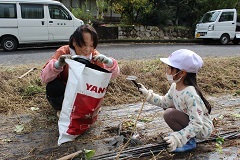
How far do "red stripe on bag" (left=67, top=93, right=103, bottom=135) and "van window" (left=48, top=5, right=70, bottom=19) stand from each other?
8181 mm

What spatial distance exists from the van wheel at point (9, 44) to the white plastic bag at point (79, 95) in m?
7.93

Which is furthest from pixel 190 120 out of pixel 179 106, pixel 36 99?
pixel 36 99

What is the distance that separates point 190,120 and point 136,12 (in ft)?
43.1

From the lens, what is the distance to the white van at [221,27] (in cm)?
1262

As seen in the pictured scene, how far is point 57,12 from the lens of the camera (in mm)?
9891

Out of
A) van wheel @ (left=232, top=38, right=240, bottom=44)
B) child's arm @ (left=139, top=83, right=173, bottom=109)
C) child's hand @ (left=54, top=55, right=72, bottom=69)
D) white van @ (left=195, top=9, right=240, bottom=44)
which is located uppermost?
white van @ (left=195, top=9, right=240, bottom=44)

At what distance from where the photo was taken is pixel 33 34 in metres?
9.65

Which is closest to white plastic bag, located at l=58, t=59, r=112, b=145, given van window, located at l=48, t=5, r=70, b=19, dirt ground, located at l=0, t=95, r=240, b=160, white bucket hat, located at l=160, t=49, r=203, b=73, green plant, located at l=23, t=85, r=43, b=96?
dirt ground, located at l=0, t=95, r=240, b=160

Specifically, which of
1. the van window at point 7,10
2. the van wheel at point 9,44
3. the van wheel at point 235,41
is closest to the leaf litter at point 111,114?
the van wheel at point 9,44

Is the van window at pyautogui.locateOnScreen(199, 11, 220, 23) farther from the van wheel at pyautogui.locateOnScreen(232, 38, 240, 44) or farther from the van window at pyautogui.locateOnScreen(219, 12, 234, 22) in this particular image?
the van wheel at pyautogui.locateOnScreen(232, 38, 240, 44)

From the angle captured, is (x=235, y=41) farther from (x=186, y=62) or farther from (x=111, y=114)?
(x=186, y=62)

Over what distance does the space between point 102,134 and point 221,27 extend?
1166 cm

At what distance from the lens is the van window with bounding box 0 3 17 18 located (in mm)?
9117

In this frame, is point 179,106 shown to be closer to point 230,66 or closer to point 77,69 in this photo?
point 77,69
